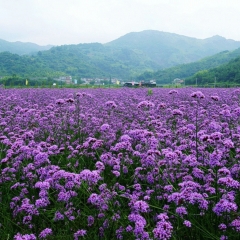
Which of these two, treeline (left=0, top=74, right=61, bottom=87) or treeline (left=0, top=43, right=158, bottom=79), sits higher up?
treeline (left=0, top=43, right=158, bottom=79)

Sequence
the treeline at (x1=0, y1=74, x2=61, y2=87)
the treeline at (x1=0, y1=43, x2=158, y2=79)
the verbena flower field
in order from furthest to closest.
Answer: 1. the treeline at (x1=0, y1=43, x2=158, y2=79)
2. the treeline at (x1=0, y1=74, x2=61, y2=87)
3. the verbena flower field

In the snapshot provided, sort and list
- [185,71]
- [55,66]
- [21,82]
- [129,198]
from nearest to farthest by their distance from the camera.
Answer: [129,198] < [21,82] < [185,71] < [55,66]

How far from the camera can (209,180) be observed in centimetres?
350

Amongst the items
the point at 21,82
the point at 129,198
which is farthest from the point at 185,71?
the point at 129,198

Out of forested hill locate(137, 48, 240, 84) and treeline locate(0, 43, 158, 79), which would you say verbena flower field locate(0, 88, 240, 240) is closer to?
treeline locate(0, 43, 158, 79)

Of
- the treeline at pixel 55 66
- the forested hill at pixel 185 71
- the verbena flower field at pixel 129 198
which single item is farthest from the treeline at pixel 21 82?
the forested hill at pixel 185 71

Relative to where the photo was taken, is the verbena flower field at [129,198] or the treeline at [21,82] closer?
the verbena flower field at [129,198]

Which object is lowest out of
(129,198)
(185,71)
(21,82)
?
(129,198)

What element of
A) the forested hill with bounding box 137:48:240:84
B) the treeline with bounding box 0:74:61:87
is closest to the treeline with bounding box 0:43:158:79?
the treeline with bounding box 0:74:61:87

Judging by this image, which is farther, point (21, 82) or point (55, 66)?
point (55, 66)

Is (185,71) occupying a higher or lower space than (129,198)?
higher

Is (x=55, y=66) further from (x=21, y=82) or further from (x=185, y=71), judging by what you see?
(x=21, y=82)

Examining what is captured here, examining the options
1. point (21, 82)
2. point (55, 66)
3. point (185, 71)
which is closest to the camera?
point (21, 82)

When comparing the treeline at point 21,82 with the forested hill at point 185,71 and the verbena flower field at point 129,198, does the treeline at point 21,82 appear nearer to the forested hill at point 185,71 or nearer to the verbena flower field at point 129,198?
the verbena flower field at point 129,198
